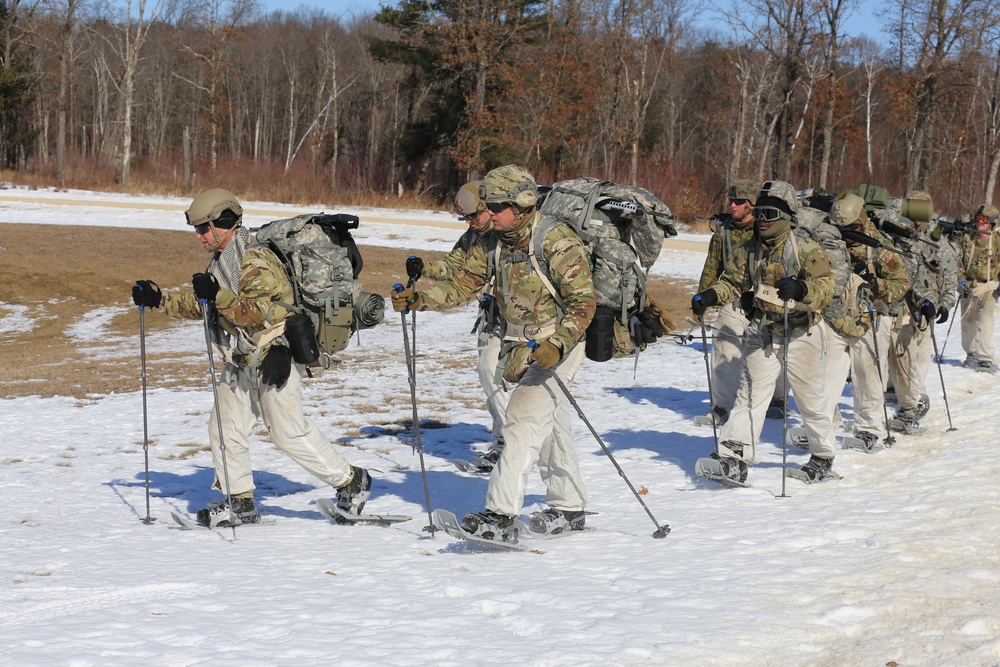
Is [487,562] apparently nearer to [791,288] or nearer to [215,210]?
[215,210]

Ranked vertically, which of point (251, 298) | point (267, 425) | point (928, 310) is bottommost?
point (267, 425)

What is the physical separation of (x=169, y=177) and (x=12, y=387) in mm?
32750

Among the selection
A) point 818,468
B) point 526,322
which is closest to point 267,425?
point 526,322

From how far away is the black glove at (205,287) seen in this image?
20.4 feet

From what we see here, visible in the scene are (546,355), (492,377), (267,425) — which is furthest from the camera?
(492,377)

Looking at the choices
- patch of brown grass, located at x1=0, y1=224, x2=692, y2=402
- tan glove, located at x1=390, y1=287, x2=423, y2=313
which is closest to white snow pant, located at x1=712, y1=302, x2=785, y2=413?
tan glove, located at x1=390, y1=287, x2=423, y2=313

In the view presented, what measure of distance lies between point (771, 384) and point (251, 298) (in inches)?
157

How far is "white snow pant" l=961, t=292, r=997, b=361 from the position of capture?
44.3ft

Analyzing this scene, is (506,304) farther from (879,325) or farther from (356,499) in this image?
(879,325)

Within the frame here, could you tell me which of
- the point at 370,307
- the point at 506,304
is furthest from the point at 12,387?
the point at 506,304

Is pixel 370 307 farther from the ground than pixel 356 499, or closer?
farther from the ground

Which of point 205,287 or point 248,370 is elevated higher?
point 205,287

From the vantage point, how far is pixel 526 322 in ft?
20.7

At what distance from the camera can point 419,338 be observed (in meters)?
17.8
